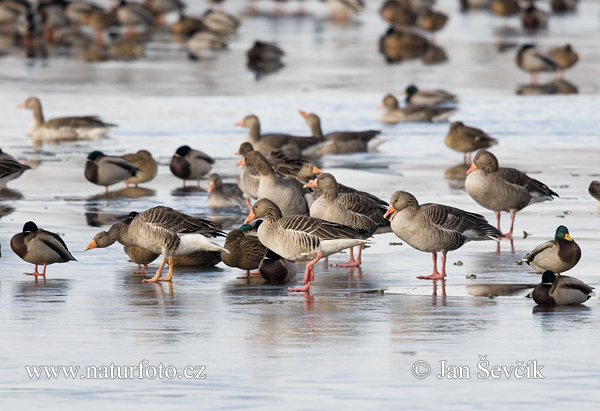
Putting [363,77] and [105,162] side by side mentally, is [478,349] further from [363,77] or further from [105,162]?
[363,77]

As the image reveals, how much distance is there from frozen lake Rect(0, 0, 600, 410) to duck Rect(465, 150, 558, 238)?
20.9 inches

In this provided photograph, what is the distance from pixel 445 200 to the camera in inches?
648

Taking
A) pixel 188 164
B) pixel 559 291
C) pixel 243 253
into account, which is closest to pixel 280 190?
pixel 243 253

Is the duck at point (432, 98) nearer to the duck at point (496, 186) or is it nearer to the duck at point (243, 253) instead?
the duck at point (496, 186)

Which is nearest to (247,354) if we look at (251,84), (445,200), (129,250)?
(129,250)

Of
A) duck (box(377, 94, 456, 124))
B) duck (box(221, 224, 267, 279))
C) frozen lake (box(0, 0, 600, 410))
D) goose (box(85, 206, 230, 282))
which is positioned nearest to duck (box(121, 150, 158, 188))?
frozen lake (box(0, 0, 600, 410))

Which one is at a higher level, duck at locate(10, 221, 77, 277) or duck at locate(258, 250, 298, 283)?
duck at locate(10, 221, 77, 277)

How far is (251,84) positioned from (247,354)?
80.6 ft

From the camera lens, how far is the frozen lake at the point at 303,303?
7.72 meters

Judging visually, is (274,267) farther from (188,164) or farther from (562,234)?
(188,164)

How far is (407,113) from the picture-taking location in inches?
1032

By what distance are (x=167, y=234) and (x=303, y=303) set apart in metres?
1.94

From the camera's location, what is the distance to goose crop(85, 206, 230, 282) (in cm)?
1148

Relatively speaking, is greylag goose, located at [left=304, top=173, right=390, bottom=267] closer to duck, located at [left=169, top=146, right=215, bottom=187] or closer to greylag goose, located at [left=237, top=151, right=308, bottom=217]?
greylag goose, located at [left=237, top=151, right=308, bottom=217]
